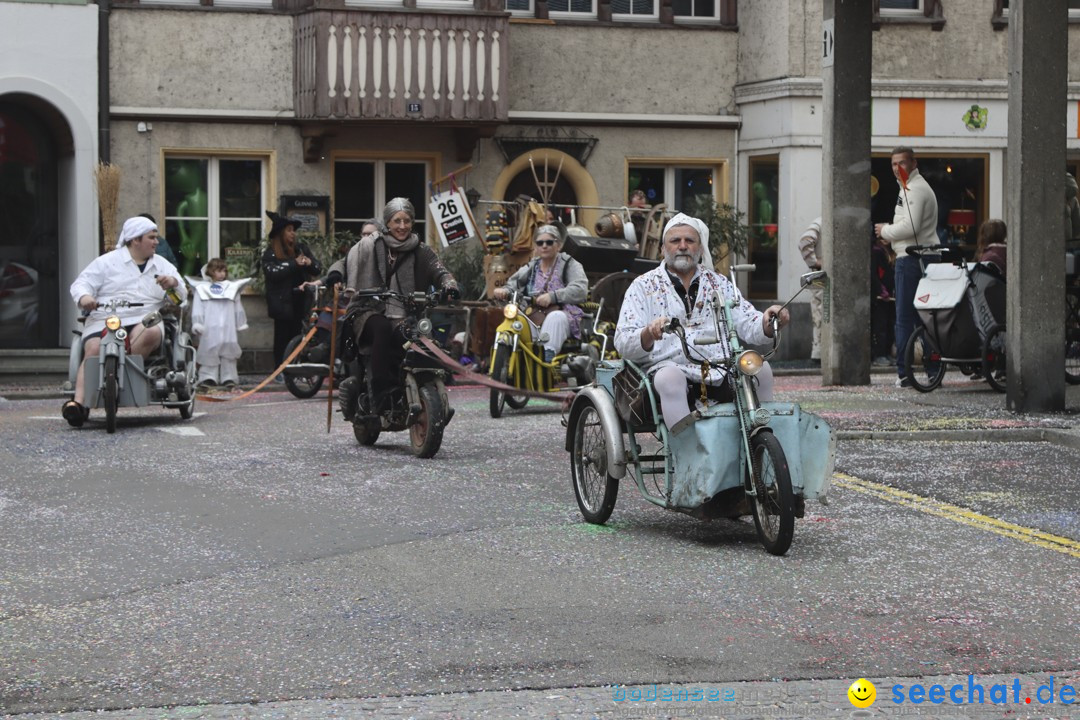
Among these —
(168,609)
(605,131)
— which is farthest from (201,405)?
(168,609)

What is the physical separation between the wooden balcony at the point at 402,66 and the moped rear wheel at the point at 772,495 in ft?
54.1

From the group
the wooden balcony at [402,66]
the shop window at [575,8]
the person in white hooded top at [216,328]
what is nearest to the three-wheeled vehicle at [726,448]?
the person in white hooded top at [216,328]

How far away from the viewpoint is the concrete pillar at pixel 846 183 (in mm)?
19031

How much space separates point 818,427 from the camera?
873 cm

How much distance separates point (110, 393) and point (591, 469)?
6622 millimetres

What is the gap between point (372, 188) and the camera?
84.2 feet

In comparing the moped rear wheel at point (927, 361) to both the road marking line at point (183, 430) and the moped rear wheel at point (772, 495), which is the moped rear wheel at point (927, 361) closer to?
the road marking line at point (183, 430)

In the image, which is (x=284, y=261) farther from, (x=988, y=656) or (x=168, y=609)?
(x=988, y=656)

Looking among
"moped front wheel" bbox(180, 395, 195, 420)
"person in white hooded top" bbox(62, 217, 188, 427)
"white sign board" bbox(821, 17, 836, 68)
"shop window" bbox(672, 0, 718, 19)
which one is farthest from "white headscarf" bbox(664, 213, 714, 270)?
"shop window" bbox(672, 0, 718, 19)

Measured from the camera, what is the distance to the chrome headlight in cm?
877

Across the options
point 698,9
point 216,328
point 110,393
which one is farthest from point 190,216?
point 110,393

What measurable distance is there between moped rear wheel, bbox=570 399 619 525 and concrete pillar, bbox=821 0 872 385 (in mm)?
9518

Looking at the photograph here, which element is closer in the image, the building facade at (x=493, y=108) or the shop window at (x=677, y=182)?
the building facade at (x=493, y=108)

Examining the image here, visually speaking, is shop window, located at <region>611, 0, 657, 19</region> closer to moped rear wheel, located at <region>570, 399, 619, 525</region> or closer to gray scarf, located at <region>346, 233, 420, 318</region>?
gray scarf, located at <region>346, 233, 420, 318</region>
